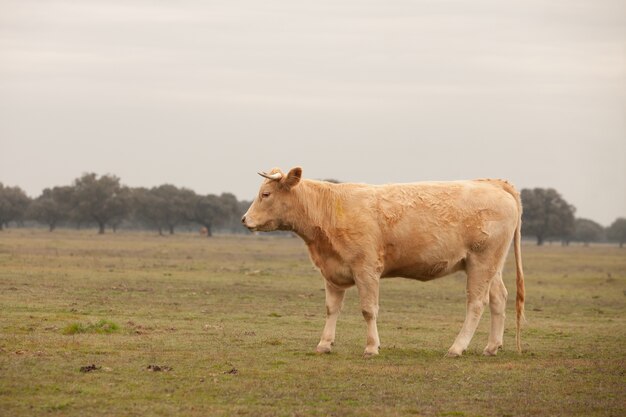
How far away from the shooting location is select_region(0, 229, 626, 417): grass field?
1250 cm

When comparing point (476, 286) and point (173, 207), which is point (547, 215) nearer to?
point (173, 207)

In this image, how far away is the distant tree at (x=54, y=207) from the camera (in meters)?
151

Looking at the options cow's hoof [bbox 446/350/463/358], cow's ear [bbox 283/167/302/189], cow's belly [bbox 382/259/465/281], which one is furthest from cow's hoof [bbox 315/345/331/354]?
cow's ear [bbox 283/167/302/189]

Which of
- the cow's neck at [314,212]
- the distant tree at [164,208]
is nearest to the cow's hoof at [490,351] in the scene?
the cow's neck at [314,212]

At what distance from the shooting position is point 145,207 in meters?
162

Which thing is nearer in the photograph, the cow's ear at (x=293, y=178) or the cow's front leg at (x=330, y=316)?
the cow's front leg at (x=330, y=316)

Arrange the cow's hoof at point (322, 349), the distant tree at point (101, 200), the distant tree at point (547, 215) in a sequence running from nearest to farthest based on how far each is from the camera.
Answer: the cow's hoof at point (322, 349)
the distant tree at point (101, 200)
the distant tree at point (547, 215)

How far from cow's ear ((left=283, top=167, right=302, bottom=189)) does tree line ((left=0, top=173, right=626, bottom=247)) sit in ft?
414

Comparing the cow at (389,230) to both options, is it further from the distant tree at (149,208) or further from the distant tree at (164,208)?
the distant tree at (149,208)

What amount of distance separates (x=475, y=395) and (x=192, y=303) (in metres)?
14.6

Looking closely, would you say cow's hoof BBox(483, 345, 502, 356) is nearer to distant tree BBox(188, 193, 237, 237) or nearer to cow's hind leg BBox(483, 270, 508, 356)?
cow's hind leg BBox(483, 270, 508, 356)

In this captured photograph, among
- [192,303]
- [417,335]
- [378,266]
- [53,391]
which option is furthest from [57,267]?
[53,391]

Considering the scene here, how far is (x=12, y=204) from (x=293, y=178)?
470 feet

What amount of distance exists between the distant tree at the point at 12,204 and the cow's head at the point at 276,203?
137 meters
